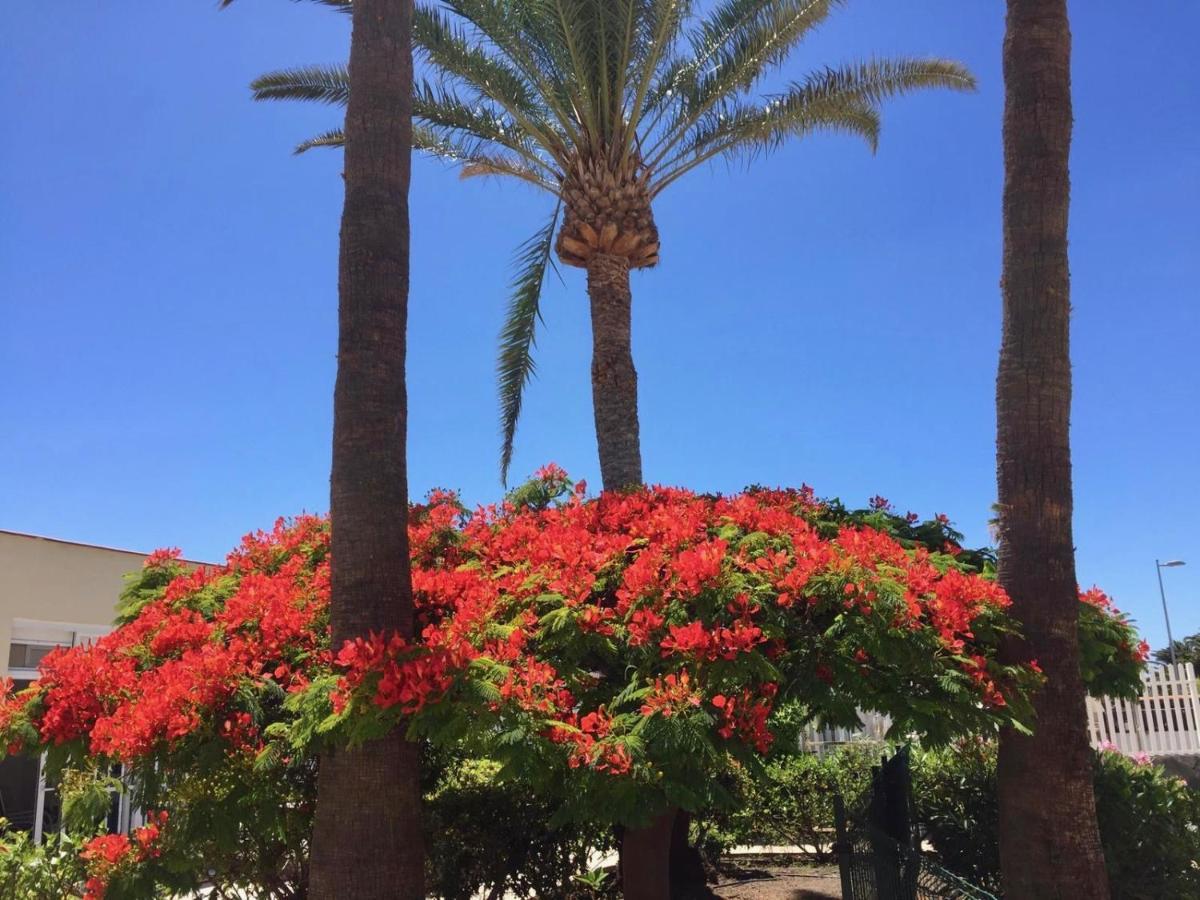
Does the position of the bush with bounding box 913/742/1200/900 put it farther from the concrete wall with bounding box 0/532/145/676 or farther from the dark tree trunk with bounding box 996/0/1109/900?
the concrete wall with bounding box 0/532/145/676

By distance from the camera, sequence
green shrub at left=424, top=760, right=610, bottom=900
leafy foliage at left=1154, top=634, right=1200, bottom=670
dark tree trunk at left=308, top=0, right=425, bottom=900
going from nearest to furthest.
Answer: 1. dark tree trunk at left=308, top=0, right=425, bottom=900
2. green shrub at left=424, top=760, right=610, bottom=900
3. leafy foliage at left=1154, top=634, right=1200, bottom=670

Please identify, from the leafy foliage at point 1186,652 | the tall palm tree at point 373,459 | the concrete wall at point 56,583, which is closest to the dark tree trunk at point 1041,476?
the tall palm tree at point 373,459

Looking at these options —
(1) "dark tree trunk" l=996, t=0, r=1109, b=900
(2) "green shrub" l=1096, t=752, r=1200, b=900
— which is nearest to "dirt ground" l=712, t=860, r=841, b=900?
(2) "green shrub" l=1096, t=752, r=1200, b=900

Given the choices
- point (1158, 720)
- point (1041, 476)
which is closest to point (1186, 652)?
point (1158, 720)

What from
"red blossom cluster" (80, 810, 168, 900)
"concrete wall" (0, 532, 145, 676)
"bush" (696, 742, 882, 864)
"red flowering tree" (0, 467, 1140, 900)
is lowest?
"bush" (696, 742, 882, 864)

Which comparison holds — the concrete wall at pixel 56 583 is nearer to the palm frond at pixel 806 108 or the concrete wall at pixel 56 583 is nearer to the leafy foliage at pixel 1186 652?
the palm frond at pixel 806 108

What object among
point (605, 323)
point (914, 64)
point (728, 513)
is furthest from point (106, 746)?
point (914, 64)

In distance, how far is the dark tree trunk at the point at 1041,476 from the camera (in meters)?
5.36

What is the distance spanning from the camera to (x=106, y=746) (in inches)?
202

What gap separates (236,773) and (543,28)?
28.5 ft

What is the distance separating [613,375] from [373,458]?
5315 millimetres

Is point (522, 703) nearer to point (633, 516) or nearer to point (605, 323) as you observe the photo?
point (633, 516)

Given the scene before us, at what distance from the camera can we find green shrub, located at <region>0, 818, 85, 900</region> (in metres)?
6.39

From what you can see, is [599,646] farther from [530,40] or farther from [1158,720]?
[1158,720]
